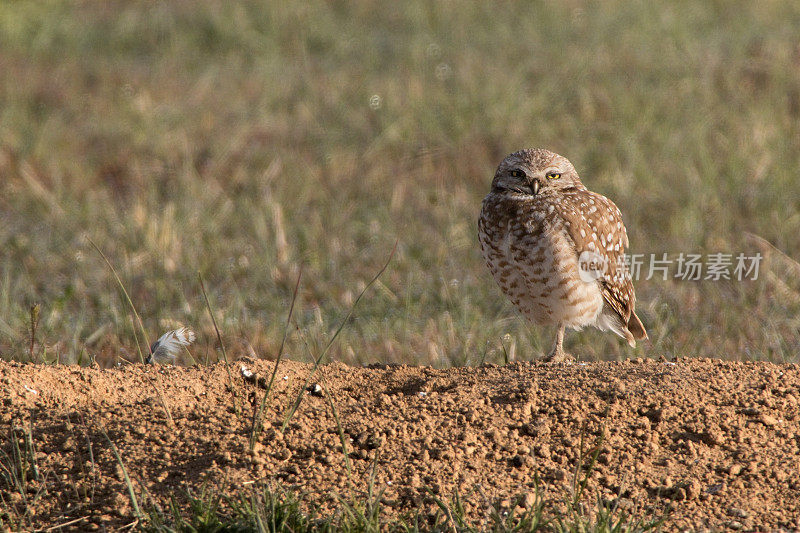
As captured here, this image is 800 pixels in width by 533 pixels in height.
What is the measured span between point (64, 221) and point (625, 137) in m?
4.56

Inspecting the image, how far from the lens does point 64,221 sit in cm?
714

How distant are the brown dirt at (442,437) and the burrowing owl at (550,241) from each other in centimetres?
70

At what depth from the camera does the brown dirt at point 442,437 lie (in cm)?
291

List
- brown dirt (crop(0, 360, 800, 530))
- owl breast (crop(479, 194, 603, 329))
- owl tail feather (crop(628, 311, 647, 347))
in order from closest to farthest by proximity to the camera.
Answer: brown dirt (crop(0, 360, 800, 530)) < owl breast (crop(479, 194, 603, 329)) < owl tail feather (crop(628, 311, 647, 347))

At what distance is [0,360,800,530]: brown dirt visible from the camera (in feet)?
9.56

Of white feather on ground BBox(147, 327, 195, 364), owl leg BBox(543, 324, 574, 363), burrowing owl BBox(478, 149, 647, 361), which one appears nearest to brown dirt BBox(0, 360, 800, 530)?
white feather on ground BBox(147, 327, 195, 364)

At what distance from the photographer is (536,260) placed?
4.33m

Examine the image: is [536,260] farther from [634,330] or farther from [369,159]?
[369,159]

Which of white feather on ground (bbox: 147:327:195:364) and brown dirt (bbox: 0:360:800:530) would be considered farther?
white feather on ground (bbox: 147:327:195:364)

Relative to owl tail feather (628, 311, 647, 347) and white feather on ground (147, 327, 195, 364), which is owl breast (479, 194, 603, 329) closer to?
owl tail feather (628, 311, 647, 347)

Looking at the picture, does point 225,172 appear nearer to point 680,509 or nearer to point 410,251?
point 410,251

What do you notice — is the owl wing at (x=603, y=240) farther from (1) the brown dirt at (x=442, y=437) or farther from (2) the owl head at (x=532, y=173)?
(1) the brown dirt at (x=442, y=437)

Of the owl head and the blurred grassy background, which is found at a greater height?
the owl head

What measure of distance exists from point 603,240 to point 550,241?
351mm
